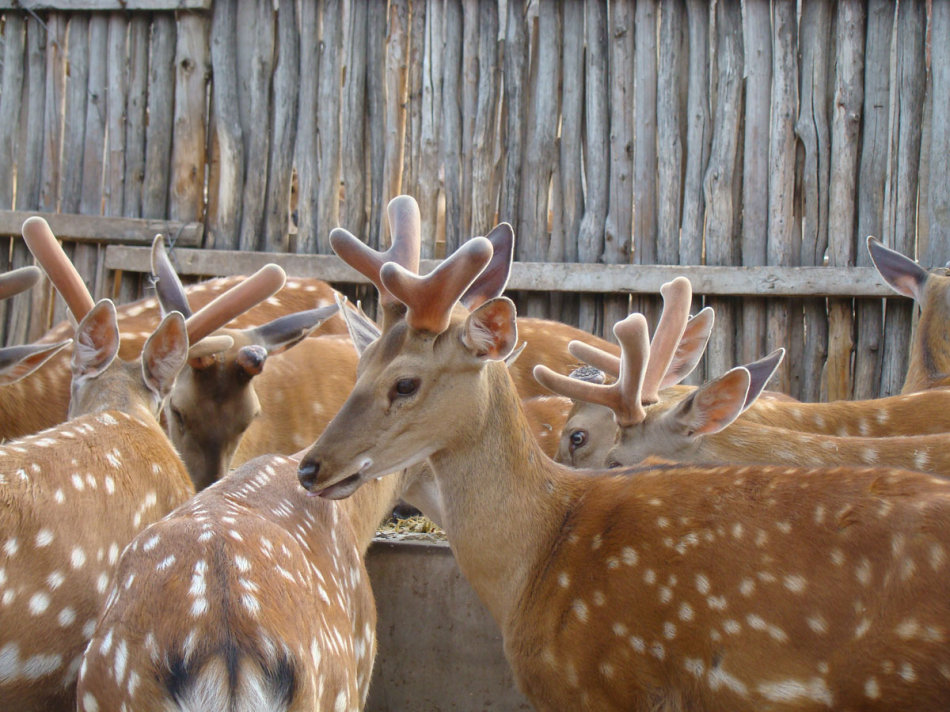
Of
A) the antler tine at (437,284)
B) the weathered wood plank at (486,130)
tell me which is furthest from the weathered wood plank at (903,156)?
the antler tine at (437,284)

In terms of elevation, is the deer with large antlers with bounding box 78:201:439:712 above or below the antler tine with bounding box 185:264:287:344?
below

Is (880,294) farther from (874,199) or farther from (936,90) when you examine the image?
(936,90)

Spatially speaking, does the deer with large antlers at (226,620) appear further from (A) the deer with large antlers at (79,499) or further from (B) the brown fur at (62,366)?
(B) the brown fur at (62,366)

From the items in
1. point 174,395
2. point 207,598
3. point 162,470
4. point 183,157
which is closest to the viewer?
point 207,598

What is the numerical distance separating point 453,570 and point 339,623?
148cm

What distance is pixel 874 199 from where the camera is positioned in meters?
6.81

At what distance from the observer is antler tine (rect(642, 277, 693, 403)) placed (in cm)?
470

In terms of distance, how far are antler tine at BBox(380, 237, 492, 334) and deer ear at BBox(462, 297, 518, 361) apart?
9cm

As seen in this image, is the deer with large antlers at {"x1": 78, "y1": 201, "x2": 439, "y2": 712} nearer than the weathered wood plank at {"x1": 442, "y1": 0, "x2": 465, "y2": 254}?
Yes

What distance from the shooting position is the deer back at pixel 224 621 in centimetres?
236

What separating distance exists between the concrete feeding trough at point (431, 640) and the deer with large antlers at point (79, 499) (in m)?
0.97

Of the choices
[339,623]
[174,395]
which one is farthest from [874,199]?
[339,623]

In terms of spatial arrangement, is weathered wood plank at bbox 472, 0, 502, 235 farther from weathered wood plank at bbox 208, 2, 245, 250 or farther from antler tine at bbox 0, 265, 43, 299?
antler tine at bbox 0, 265, 43, 299

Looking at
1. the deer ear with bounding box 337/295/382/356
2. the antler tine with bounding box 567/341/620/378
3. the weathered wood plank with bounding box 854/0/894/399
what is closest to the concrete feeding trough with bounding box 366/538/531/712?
the deer ear with bounding box 337/295/382/356
